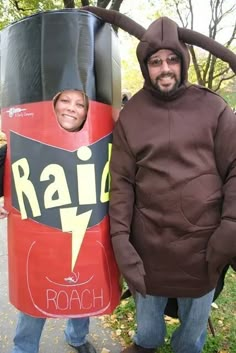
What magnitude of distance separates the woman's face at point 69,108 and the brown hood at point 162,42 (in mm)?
375

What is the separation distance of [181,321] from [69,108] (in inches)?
53.5

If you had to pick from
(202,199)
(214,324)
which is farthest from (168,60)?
(214,324)

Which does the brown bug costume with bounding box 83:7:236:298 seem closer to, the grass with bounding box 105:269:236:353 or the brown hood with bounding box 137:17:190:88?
the brown hood with bounding box 137:17:190:88

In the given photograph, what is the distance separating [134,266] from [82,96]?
2.95ft

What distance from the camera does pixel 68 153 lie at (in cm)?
195

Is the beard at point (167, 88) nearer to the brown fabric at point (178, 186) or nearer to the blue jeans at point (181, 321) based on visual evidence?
the brown fabric at point (178, 186)

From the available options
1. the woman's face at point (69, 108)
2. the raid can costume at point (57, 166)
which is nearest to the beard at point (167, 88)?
the raid can costume at point (57, 166)

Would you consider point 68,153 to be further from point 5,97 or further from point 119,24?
point 119,24

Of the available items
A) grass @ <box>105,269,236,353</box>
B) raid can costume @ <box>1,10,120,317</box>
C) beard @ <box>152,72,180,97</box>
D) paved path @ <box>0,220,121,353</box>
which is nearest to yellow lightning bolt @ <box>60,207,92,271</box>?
raid can costume @ <box>1,10,120,317</box>

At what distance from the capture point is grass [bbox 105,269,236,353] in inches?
109

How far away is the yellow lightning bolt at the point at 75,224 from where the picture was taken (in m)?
1.98

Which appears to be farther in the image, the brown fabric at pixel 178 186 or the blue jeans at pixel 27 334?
the blue jeans at pixel 27 334

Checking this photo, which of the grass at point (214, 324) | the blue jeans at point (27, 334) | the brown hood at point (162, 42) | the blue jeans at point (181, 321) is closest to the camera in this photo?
the brown hood at point (162, 42)

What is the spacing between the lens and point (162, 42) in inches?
74.8
